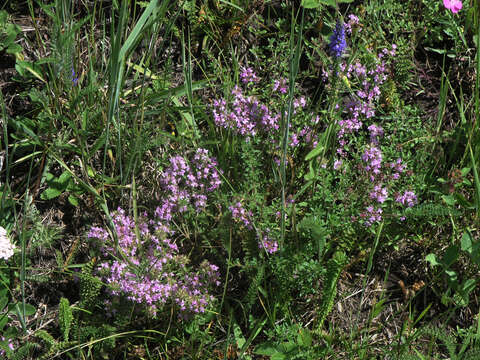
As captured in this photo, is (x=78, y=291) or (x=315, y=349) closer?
(x=315, y=349)

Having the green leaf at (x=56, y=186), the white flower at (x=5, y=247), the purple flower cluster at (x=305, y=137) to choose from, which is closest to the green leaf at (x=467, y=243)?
the purple flower cluster at (x=305, y=137)

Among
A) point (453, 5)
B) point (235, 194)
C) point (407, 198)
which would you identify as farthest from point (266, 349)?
point (453, 5)

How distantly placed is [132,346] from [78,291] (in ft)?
1.48

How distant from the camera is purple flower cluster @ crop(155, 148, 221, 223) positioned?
109 inches

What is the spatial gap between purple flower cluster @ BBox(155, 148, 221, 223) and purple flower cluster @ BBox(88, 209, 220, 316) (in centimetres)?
15

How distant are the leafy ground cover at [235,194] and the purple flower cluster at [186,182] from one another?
15mm

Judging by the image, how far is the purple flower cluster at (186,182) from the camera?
2775 millimetres

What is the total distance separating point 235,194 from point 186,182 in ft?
0.99

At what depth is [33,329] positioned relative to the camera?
291 centimetres

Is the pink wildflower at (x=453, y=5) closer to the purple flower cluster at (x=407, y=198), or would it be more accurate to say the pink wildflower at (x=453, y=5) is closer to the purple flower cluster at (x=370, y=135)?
the purple flower cluster at (x=370, y=135)

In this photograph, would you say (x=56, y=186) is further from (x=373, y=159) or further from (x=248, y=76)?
(x=373, y=159)

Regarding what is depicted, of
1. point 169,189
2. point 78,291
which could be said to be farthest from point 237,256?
point 78,291

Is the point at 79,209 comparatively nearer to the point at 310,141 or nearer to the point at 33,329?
the point at 33,329

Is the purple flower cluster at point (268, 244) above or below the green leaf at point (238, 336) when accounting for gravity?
above
